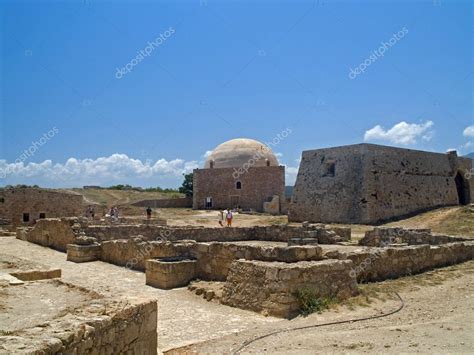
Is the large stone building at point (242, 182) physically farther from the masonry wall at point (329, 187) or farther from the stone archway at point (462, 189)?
the stone archway at point (462, 189)

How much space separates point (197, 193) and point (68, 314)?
35.5 m

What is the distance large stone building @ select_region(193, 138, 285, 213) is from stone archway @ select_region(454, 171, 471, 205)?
13516 mm

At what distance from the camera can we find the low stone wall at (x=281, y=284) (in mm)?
6973

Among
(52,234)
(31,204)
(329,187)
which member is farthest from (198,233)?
(31,204)

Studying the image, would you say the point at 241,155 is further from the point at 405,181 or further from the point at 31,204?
the point at 31,204

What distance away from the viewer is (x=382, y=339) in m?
5.34

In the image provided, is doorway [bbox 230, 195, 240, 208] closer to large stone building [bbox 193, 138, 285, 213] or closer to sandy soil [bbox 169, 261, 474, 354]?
large stone building [bbox 193, 138, 285, 213]

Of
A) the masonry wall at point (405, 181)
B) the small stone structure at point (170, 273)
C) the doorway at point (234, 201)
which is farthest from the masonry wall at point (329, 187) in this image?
the small stone structure at point (170, 273)

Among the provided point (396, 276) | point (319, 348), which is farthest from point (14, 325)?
point (396, 276)

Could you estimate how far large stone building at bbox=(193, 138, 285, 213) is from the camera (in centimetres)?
3681

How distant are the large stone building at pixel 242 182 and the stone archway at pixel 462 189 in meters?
13.5

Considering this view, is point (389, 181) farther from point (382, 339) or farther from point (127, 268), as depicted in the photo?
point (382, 339)

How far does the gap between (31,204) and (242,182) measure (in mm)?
18089

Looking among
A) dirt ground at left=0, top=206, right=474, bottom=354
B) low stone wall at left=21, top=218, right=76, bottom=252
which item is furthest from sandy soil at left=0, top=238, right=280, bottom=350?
low stone wall at left=21, top=218, right=76, bottom=252
